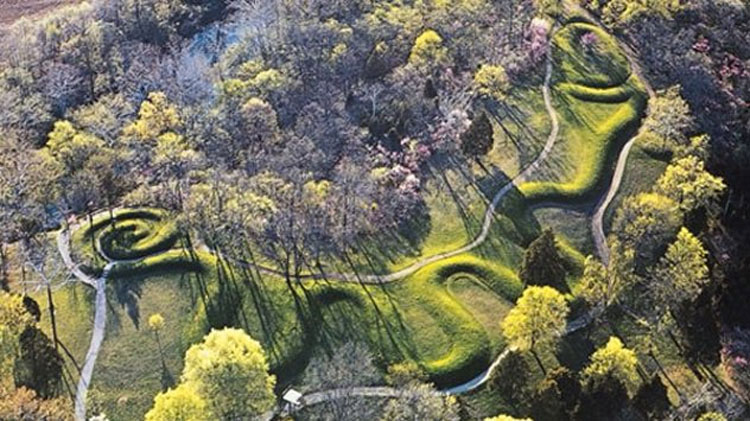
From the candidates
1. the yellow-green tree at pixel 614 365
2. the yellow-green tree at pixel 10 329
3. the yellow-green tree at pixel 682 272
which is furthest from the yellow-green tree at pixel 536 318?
the yellow-green tree at pixel 10 329

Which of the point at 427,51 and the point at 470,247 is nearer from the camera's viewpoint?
the point at 470,247

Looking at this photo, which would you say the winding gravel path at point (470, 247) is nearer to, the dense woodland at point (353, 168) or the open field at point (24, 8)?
the dense woodland at point (353, 168)

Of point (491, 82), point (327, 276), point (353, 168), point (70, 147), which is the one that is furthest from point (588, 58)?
point (70, 147)

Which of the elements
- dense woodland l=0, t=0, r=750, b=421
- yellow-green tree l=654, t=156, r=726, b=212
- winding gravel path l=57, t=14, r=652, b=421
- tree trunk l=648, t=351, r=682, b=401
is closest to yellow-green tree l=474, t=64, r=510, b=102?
dense woodland l=0, t=0, r=750, b=421

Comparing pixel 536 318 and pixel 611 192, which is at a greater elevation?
pixel 611 192

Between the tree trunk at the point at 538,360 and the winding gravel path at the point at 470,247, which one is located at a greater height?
the winding gravel path at the point at 470,247

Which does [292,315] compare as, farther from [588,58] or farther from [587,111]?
[588,58]
